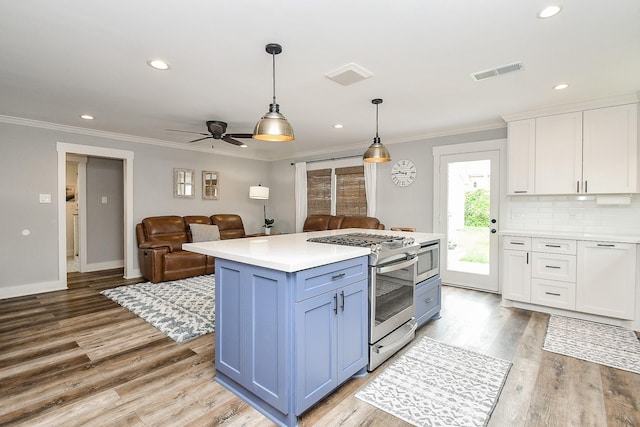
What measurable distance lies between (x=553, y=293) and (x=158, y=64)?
15.6 feet

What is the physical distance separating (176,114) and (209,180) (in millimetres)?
2577

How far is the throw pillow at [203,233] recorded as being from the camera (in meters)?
5.61

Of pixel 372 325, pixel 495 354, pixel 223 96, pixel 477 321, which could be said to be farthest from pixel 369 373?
pixel 223 96

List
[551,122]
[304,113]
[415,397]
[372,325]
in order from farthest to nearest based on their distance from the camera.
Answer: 1. [304,113]
2. [551,122]
3. [372,325]
4. [415,397]

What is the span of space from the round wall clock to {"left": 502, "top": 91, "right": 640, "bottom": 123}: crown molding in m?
1.59

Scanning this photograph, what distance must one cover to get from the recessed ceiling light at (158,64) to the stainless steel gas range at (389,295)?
1.97 m

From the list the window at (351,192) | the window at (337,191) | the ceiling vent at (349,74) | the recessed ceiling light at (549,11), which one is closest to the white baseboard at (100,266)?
the window at (337,191)

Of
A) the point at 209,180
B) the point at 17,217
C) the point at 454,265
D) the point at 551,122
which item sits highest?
the point at 551,122

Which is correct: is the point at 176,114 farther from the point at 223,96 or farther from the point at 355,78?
the point at 355,78

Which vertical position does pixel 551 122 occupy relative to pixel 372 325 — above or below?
above

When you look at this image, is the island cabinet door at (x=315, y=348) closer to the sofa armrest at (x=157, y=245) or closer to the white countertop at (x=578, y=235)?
the white countertop at (x=578, y=235)

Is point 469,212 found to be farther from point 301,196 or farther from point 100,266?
point 100,266

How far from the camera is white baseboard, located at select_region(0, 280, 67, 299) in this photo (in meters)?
4.29

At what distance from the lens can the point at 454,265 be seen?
4938mm
